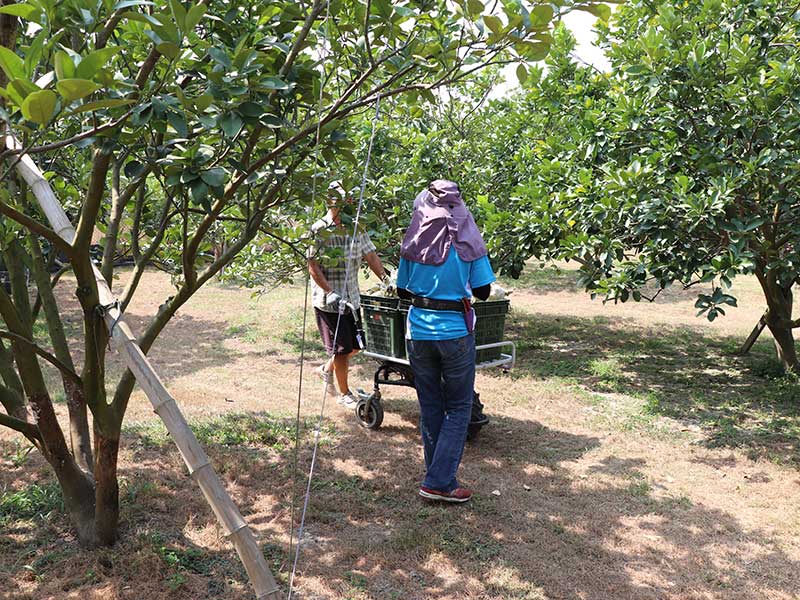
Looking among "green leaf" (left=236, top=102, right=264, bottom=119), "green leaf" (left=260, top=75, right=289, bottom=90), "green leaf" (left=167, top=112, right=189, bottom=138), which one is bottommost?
"green leaf" (left=167, top=112, right=189, bottom=138)

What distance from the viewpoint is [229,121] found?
2203 mm

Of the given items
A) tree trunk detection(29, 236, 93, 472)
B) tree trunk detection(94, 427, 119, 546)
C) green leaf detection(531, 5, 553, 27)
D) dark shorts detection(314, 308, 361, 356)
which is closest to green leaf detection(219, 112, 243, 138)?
green leaf detection(531, 5, 553, 27)

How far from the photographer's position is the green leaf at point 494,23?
96.8 inches

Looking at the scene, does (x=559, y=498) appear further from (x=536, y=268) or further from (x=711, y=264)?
(x=536, y=268)

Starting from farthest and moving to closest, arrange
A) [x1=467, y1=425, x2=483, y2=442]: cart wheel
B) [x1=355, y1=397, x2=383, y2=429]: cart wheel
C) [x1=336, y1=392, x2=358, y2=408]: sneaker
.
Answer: [x1=336, y1=392, x2=358, y2=408]: sneaker → [x1=355, y1=397, x2=383, y2=429]: cart wheel → [x1=467, y1=425, x2=483, y2=442]: cart wheel

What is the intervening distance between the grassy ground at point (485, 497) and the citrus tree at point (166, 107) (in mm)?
410

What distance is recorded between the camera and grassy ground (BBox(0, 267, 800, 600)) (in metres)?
3.28

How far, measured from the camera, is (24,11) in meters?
1.83

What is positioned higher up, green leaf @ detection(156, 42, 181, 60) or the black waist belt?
green leaf @ detection(156, 42, 181, 60)

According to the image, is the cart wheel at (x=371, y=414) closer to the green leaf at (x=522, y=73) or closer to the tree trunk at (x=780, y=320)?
the green leaf at (x=522, y=73)

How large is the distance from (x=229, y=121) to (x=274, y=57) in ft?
2.76

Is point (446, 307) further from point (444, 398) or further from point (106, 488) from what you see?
point (106, 488)

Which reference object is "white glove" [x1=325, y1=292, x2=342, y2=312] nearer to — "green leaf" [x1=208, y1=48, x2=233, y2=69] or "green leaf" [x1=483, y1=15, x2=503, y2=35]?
"green leaf" [x1=483, y1=15, x2=503, y2=35]

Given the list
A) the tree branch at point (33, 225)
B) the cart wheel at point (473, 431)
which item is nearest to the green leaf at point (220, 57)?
the tree branch at point (33, 225)
